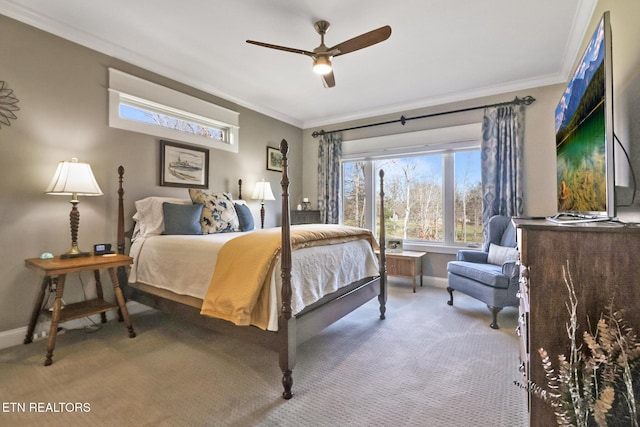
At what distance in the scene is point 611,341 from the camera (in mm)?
978

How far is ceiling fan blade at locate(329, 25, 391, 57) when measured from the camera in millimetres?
2168

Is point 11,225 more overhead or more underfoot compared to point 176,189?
more underfoot

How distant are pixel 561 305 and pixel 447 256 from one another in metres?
3.30

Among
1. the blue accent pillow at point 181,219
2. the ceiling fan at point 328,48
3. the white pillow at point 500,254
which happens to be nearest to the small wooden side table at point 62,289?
the blue accent pillow at point 181,219

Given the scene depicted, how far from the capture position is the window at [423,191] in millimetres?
4246

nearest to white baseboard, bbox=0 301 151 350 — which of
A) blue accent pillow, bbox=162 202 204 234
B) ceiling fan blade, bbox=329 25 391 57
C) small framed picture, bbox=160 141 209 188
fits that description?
blue accent pillow, bbox=162 202 204 234

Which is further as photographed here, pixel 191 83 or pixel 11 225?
pixel 191 83

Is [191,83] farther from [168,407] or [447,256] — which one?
[447,256]

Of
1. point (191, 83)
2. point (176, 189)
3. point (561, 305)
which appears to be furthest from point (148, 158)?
point (561, 305)

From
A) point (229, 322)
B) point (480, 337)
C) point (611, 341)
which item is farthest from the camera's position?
point (480, 337)

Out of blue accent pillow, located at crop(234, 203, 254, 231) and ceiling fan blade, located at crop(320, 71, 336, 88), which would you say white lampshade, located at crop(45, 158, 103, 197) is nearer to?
blue accent pillow, located at crop(234, 203, 254, 231)

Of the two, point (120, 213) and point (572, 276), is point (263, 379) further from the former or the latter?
point (120, 213)

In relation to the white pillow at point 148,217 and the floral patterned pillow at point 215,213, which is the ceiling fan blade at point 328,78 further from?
the white pillow at point 148,217

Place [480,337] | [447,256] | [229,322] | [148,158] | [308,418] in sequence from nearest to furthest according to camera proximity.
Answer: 1. [308,418]
2. [229,322]
3. [480,337]
4. [148,158]
5. [447,256]
